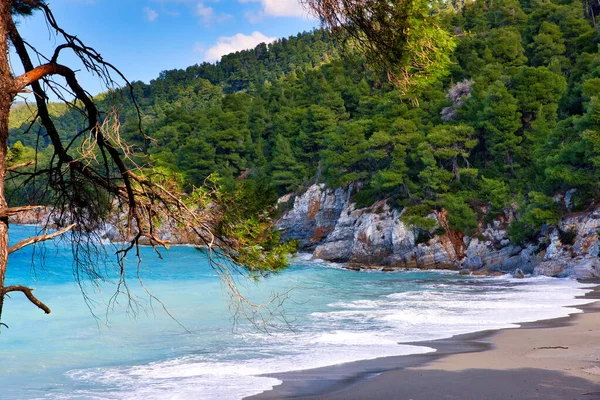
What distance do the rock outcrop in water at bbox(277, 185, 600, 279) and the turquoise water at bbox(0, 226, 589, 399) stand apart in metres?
2.43

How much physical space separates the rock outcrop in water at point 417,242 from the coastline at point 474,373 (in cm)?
1458

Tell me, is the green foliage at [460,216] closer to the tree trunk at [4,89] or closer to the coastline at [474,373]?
the coastline at [474,373]

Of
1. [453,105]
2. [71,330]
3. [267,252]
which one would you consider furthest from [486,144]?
[267,252]

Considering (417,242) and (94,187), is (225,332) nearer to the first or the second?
(94,187)

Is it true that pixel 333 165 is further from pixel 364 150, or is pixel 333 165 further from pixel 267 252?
pixel 267 252

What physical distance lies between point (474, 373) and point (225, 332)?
24.5 ft

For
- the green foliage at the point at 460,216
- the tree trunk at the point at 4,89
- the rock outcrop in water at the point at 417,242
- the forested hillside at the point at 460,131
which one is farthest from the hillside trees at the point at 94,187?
the green foliage at the point at 460,216

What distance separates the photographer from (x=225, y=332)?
14.2 meters

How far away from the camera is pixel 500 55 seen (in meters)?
45.3

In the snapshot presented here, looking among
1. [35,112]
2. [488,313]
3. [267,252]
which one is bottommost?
[488,313]

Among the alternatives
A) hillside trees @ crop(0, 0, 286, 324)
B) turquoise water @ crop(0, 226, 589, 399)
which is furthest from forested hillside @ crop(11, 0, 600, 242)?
hillside trees @ crop(0, 0, 286, 324)

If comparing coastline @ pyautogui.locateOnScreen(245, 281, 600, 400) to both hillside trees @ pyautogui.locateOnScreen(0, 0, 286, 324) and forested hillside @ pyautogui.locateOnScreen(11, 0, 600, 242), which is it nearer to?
hillside trees @ pyautogui.locateOnScreen(0, 0, 286, 324)

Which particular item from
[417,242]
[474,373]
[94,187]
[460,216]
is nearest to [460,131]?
[460,216]

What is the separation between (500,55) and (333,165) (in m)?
16.0
